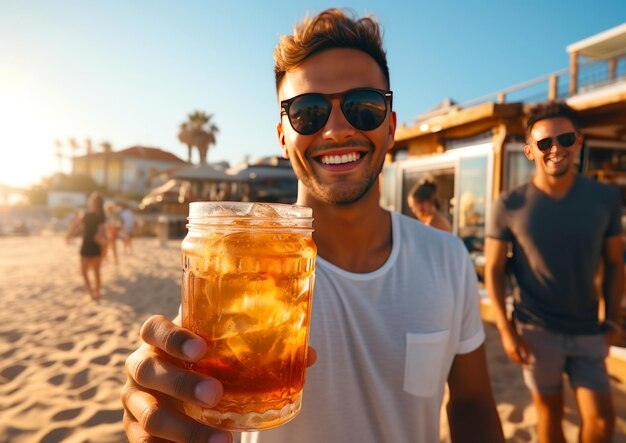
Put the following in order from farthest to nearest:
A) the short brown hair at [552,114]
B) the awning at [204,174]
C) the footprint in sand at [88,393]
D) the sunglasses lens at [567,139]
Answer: the awning at [204,174] → the footprint in sand at [88,393] → the short brown hair at [552,114] → the sunglasses lens at [567,139]

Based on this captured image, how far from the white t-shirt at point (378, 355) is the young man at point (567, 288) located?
4.63 feet

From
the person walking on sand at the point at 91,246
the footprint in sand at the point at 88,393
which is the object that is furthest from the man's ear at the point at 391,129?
the person walking on sand at the point at 91,246

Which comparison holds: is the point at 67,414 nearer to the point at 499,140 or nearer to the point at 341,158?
the point at 341,158

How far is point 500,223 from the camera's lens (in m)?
2.68

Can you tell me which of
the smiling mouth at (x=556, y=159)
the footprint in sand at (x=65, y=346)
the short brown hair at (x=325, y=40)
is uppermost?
the short brown hair at (x=325, y=40)

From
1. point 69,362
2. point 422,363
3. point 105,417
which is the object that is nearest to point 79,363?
point 69,362

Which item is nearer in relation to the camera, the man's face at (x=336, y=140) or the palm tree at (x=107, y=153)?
the man's face at (x=336, y=140)

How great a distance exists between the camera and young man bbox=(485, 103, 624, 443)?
7.84ft

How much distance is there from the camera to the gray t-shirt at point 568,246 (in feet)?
7.89

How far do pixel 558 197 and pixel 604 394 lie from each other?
1248 mm

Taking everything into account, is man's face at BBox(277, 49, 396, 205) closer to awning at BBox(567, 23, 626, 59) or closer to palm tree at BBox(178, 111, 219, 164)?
awning at BBox(567, 23, 626, 59)

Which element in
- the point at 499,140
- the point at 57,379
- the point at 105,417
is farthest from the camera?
the point at 499,140

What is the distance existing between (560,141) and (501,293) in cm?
149

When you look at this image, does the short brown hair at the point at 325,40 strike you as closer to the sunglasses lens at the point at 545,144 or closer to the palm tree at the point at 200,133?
the sunglasses lens at the point at 545,144
